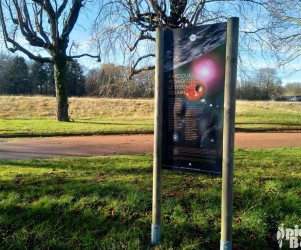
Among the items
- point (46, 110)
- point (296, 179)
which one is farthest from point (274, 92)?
point (296, 179)

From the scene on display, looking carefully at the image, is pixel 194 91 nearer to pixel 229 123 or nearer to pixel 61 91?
pixel 229 123

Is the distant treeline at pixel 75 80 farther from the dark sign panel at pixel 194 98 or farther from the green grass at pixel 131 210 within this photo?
the dark sign panel at pixel 194 98

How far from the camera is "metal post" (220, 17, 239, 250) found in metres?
2.87

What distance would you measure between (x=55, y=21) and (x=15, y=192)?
1516cm

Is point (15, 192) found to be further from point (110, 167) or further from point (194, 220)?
point (194, 220)

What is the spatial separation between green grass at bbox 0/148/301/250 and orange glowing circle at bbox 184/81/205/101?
5.22 feet

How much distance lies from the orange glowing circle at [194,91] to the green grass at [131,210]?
5.22ft

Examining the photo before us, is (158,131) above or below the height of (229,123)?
below

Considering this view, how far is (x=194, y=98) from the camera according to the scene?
3.14 metres

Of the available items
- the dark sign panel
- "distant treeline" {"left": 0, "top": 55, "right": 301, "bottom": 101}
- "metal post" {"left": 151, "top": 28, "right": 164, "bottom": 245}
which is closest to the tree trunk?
"distant treeline" {"left": 0, "top": 55, "right": 301, "bottom": 101}

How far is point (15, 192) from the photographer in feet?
15.1

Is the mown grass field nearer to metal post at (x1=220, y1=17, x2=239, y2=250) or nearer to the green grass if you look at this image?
the green grass

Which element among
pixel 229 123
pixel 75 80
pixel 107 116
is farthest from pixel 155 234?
pixel 75 80

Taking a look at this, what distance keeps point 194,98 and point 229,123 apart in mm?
439
